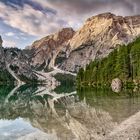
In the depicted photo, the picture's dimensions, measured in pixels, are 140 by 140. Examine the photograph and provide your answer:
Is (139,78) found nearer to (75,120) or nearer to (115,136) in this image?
(75,120)

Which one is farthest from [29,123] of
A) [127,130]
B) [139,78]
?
[139,78]

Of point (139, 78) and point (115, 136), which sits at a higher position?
point (139, 78)

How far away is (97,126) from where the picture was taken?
105 feet

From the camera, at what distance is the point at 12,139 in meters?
27.1

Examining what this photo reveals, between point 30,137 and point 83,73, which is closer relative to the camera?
point 30,137

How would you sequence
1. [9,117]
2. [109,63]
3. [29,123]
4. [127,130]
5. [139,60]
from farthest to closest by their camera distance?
[109,63] → [139,60] → [9,117] → [29,123] → [127,130]

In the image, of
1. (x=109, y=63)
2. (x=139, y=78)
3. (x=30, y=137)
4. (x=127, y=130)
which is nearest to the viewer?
(x=127, y=130)

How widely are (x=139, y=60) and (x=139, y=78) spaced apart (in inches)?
385

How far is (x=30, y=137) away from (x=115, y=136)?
7576 mm

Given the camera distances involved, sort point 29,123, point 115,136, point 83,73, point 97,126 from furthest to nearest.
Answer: point 83,73 < point 29,123 < point 97,126 < point 115,136

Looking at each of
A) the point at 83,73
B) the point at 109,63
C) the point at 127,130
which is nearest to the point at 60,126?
the point at 127,130

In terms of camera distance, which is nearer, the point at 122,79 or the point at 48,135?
the point at 48,135

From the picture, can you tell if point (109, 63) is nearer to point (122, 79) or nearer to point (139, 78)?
point (122, 79)

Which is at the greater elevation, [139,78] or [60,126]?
[139,78]
